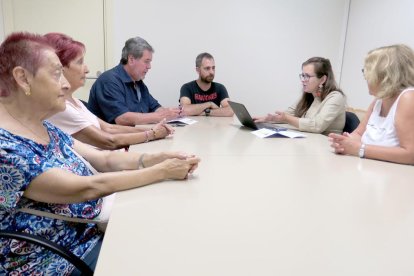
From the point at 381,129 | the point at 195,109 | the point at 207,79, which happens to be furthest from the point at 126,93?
the point at 381,129

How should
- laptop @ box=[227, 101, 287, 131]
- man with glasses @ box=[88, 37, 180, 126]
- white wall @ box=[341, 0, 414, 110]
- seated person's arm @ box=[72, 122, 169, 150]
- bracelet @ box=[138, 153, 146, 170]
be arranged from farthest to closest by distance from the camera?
1. white wall @ box=[341, 0, 414, 110]
2. man with glasses @ box=[88, 37, 180, 126]
3. laptop @ box=[227, 101, 287, 131]
4. seated person's arm @ box=[72, 122, 169, 150]
5. bracelet @ box=[138, 153, 146, 170]

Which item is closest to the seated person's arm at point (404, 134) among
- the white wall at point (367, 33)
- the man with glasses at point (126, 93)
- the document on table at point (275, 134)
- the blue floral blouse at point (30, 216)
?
the document on table at point (275, 134)

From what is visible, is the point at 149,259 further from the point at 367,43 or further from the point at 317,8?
the point at 317,8

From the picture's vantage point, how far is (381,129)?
1727 mm

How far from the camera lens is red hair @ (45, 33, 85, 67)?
165 centimetres

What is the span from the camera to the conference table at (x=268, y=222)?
28.0 inches

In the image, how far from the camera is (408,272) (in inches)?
27.4

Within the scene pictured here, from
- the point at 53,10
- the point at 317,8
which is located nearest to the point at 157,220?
the point at 53,10

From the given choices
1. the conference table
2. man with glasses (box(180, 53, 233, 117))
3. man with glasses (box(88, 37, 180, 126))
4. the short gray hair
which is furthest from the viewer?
man with glasses (box(180, 53, 233, 117))

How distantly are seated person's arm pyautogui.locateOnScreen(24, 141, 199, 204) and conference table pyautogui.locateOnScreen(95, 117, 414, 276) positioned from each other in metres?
0.04

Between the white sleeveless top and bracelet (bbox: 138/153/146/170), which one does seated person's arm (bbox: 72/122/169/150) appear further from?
the white sleeveless top

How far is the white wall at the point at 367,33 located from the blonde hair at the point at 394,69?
1.60 metres

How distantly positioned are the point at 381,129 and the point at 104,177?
4.60ft

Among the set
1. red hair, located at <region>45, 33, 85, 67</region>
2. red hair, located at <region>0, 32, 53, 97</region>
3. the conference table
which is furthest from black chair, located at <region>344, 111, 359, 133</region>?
red hair, located at <region>0, 32, 53, 97</region>
